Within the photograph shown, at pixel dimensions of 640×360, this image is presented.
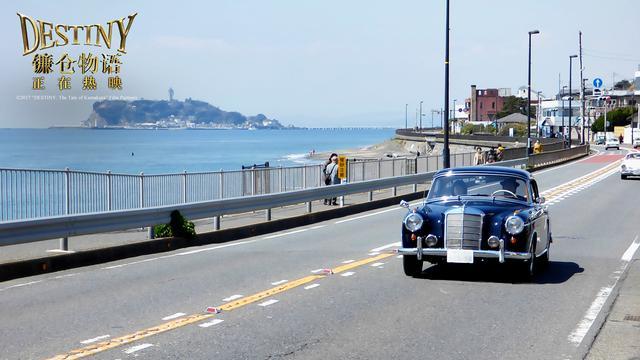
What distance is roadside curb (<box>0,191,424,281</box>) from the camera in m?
12.8

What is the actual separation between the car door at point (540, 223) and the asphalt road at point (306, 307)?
470 millimetres

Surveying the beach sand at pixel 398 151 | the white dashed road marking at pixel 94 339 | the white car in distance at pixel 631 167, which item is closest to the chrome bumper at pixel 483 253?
the white dashed road marking at pixel 94 339

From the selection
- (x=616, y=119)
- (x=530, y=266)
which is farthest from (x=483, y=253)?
(x=616, y=119)

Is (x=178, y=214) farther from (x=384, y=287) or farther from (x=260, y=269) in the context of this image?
→ (x=384, y=287)

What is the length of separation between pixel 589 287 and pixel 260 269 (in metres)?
4.73

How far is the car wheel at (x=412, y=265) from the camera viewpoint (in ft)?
40.7

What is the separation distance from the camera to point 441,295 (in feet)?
36.0

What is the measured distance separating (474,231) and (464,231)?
0.13 metres

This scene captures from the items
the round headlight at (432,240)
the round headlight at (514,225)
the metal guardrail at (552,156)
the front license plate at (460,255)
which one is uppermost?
the round headlight at (514,225)

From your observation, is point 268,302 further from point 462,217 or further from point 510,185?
point 510,185

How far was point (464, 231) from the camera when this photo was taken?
469 inches

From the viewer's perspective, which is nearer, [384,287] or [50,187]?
[384,287]

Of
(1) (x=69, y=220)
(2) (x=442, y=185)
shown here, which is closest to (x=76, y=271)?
(1) (x=69, y=220)

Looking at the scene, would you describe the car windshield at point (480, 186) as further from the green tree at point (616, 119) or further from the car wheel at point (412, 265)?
the green tree at point (616, 119)
